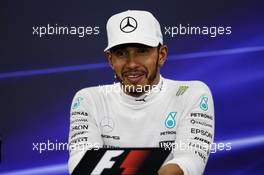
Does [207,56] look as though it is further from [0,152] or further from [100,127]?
[0,152]

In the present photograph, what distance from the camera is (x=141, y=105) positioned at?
5.27 ft

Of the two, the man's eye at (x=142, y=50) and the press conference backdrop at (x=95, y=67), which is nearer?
the man's eye at (x=142, y=50)

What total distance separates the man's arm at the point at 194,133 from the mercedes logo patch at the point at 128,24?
0.27 metres

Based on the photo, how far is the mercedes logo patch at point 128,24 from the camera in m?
1.47

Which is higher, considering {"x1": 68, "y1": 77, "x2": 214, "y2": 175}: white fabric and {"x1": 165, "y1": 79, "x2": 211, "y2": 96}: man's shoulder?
{"x1": 165, "y1": 79, "x2": 211, "y2": 96}: man's shoulder

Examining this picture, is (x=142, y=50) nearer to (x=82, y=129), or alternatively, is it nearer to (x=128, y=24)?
(x=128, y=24)

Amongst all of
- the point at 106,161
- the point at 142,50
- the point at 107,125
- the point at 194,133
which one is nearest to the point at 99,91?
the point at 107,125

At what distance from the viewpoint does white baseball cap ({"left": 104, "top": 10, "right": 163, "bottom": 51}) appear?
1463 millimetres

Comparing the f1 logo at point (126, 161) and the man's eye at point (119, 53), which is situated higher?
the man's eye at point (119, 53)

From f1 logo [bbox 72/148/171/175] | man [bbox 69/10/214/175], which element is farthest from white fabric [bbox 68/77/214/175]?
f1 logo [bbox 72/148/171/175]

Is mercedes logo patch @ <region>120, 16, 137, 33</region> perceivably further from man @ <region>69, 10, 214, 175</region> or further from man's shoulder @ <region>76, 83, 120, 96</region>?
man's shoulder @ <region>76, 83, 120, 96</region>

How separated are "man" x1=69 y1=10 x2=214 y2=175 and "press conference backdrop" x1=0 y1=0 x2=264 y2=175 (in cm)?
66

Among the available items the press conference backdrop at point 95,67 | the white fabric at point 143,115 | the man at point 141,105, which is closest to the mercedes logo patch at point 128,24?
the man at point 141,105

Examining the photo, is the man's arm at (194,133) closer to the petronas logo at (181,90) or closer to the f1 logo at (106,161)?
the petronas logo at (181,90)
